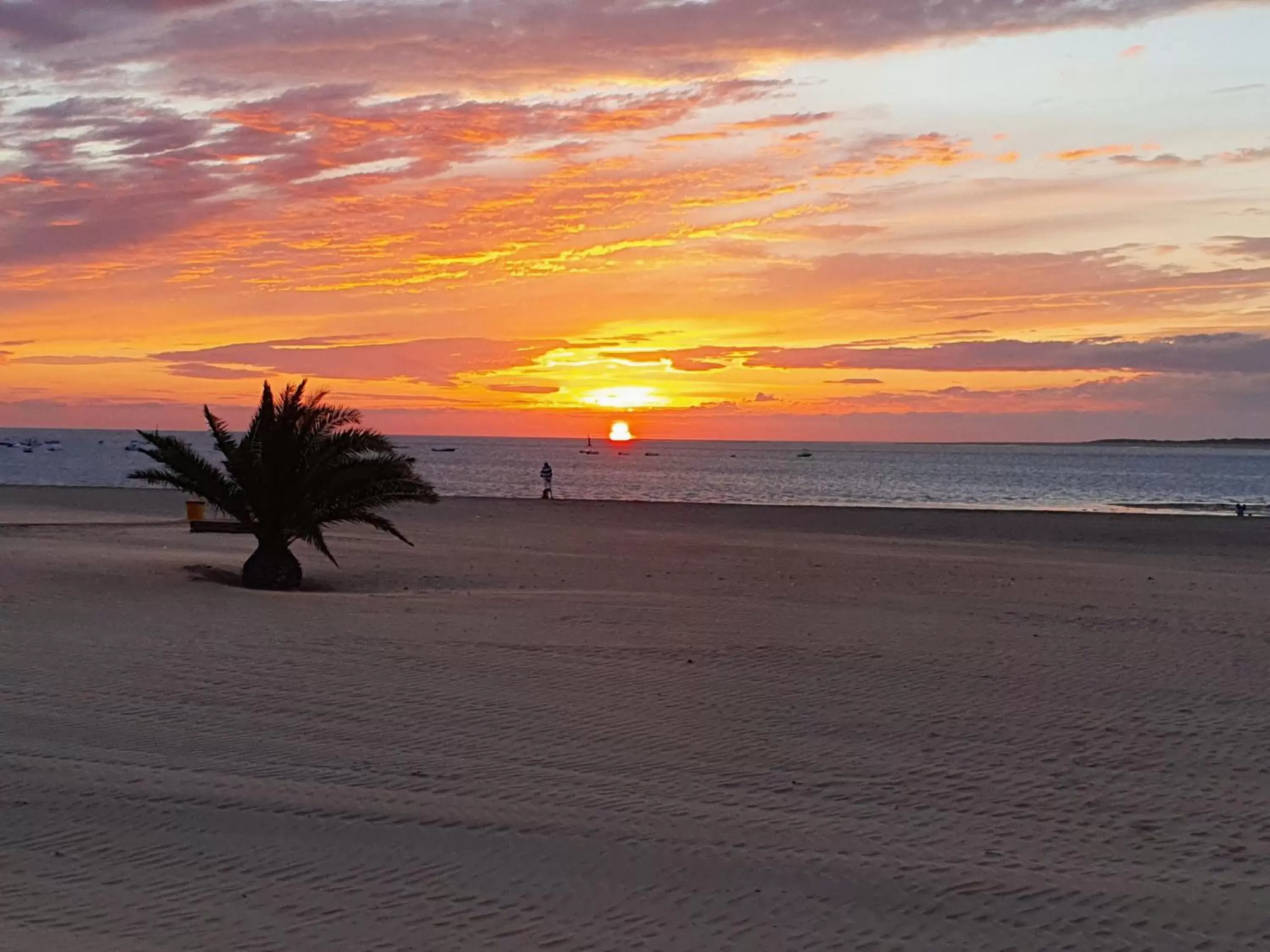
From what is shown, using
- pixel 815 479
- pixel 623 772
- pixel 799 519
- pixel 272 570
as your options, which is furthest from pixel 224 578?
pixel 815 479

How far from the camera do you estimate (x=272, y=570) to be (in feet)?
57.8

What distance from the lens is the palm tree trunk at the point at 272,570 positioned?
17.5 m

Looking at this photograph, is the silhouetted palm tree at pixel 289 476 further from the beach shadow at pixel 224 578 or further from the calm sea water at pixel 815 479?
the calm sea water at pixel 815 479

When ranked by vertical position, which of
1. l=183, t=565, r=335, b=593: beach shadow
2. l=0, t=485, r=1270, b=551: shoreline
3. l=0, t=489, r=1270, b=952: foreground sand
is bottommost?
l=0, t=489, r=1270, b=952: foreground sand

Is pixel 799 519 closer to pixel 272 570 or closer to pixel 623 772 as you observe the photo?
pixel 272 570

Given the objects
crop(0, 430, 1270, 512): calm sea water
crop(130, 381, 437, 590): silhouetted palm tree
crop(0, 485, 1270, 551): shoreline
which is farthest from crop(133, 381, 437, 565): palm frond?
crop(0, 430, 1270, 512): calm sea water

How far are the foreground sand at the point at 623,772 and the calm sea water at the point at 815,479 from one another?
105ft

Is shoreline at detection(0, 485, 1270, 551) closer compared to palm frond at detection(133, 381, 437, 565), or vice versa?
palm frond at detection(133, 381, 437, 565)

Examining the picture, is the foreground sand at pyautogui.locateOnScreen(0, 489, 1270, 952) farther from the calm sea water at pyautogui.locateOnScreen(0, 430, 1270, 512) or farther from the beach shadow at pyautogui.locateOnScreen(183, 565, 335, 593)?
the calm sea water at pyautogui.locateOnScreen(0, 430, 1270, 512)

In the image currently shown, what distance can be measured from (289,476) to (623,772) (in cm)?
1115

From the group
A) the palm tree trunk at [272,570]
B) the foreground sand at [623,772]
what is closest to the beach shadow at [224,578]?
the palm tree trunk at [272,570]

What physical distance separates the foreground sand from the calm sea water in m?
32.1

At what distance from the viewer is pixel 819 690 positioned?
34.7 ft

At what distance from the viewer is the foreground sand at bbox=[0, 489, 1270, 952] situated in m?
5.74
